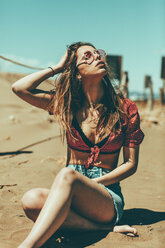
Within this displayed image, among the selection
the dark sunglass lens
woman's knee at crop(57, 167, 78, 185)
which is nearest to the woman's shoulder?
the dark sunglass lens

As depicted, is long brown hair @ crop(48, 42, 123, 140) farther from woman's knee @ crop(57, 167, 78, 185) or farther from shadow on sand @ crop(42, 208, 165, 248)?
shadow on sand @ crop(42, 208, 165, 248)

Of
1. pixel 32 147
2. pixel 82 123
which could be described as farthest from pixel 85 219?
pixel 32 147

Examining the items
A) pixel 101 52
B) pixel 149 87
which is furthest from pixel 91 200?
pixel 149 87

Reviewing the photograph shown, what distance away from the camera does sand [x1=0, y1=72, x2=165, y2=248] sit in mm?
2576

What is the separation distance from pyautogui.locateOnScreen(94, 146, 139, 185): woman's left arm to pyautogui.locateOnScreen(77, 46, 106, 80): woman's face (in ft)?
2.27

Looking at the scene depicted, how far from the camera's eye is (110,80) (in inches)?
118

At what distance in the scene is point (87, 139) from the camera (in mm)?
2713

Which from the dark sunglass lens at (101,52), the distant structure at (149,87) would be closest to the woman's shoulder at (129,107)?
the dark sunglass lens at (101,52)

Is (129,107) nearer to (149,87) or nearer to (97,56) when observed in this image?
(97,56)

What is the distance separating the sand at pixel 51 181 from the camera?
2576mm

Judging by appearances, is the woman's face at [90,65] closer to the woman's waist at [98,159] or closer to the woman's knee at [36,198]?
the woman's waist at [98,159]

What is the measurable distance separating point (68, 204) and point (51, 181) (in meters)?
2.16

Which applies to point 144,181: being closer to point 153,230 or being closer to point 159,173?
point 159,173

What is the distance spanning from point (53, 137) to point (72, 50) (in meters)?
4.73
